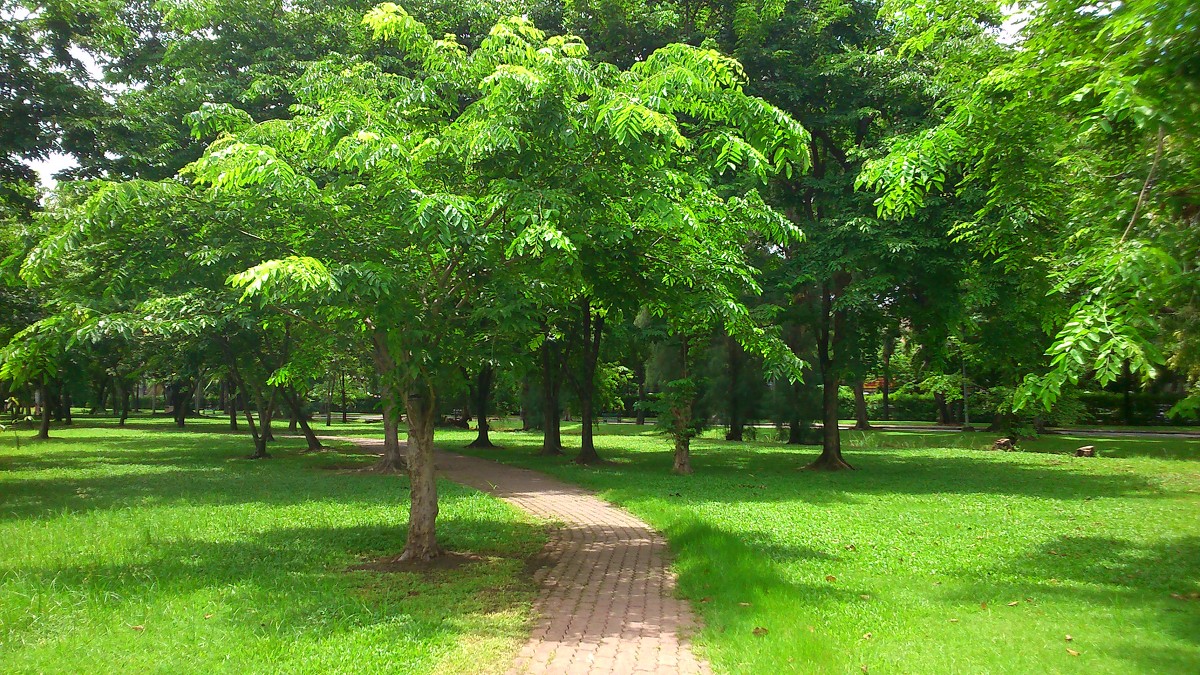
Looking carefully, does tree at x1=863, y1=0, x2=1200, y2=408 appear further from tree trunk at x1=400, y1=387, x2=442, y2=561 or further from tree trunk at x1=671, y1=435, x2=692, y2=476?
tree trunk at x1=671, y1=435, x2=692, y2=476

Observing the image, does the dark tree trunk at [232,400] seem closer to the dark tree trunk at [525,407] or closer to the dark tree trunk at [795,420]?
the dark tree trunk at [525,407]

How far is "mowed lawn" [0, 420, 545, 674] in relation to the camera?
5227 mm

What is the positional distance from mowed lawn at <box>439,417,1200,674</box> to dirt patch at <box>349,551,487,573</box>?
2357 mm

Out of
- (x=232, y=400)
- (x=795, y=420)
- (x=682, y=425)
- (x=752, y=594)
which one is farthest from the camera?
(x=232, y=400)

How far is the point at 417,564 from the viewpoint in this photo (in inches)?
322

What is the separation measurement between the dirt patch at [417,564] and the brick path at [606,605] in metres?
0.90

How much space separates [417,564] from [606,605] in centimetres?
247

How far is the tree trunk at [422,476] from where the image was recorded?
8305 millimetres

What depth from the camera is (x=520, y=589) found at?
7.29 meters

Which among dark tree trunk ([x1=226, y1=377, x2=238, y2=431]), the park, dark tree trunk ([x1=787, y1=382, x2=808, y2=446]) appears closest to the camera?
the park

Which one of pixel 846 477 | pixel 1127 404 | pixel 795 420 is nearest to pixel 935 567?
pixel 846 477

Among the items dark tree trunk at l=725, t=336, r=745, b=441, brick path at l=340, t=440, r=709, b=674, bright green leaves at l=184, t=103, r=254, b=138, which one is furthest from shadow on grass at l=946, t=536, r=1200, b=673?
dark tree trunk at l=725, t=336, r=745, b=441

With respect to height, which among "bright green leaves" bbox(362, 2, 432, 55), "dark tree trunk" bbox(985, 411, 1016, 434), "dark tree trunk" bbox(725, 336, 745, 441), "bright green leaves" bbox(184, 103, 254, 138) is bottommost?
"dark tree trunk" bbox(985, 411, 1016, 434)

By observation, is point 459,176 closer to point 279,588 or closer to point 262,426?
point 279,588
